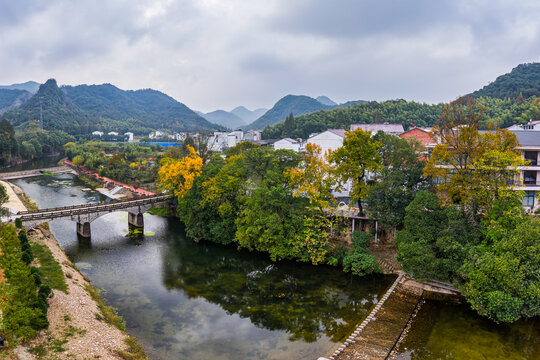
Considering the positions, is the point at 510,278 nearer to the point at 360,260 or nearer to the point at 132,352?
the point at 360,260

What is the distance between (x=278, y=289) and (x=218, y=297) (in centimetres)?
500

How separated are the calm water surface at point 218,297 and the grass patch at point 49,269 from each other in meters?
3.41

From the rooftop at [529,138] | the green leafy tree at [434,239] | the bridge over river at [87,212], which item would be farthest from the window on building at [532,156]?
the bridge over river at [87,212]

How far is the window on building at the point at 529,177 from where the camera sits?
33.8 metres

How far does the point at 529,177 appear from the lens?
34125 millimetres

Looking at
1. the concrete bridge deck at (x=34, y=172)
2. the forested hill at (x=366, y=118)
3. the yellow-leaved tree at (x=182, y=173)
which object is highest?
the forested hill at (x=366, y=118)

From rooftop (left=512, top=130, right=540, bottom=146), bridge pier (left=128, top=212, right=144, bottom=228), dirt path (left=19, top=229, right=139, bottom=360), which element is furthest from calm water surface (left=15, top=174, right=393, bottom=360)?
rooftop (left=512, top=130, right=540, bottom=146)

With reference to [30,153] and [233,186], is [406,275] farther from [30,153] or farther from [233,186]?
[30,153]

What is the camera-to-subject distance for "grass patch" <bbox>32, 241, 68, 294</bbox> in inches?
1016

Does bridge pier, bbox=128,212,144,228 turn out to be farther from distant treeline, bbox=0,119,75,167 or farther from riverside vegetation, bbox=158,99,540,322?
distant treeline, bbox=0,119,75,167

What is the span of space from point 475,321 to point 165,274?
25.2m

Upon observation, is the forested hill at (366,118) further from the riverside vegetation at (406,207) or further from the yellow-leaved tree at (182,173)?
the yellow-leaved tree at (182,173)

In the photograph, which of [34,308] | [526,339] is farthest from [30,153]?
[526,339]

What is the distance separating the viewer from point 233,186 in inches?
1550
